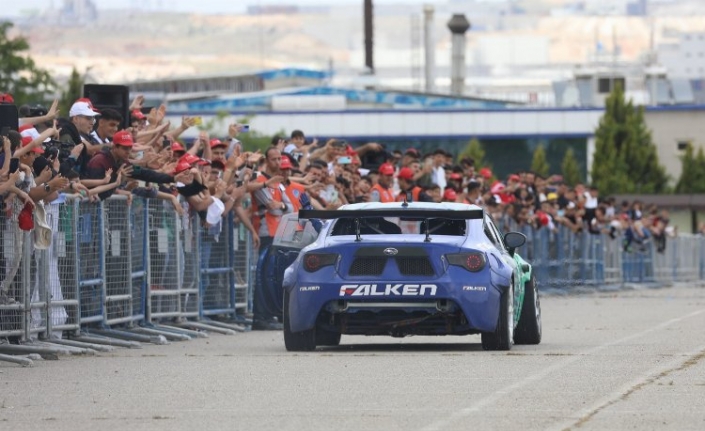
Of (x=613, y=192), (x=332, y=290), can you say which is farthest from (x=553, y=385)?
(x=613, y=192)

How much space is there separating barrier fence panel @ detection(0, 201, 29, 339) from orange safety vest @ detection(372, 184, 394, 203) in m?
9.55

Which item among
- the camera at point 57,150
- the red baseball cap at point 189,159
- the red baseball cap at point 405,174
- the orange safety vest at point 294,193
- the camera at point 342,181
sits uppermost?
the camera at point 57,150

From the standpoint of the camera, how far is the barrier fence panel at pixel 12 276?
1689 centimetres

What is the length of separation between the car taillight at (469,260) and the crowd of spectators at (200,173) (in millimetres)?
3293

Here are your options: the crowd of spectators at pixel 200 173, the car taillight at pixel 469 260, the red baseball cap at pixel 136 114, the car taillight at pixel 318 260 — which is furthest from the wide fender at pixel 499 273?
the red baseball cap at pixel 136 114

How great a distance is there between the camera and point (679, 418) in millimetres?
11352

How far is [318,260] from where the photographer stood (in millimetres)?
17141

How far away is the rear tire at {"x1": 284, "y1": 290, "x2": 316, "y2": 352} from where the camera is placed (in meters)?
17.5

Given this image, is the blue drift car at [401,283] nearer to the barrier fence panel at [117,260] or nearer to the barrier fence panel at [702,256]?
the barrier fence panel at [117,260]

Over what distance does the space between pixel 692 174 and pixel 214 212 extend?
73407mm

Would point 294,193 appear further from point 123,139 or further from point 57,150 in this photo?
point 57,150

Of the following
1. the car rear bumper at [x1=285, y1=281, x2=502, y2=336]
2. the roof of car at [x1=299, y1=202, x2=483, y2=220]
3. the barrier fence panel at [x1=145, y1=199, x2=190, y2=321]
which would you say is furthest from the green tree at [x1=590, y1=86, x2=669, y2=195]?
the car rear bumper at [x1=285, y1=281, x2=502, y2=336]

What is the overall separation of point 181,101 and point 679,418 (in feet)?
331

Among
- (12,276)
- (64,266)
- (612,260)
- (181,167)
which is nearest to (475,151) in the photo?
(612,260)
